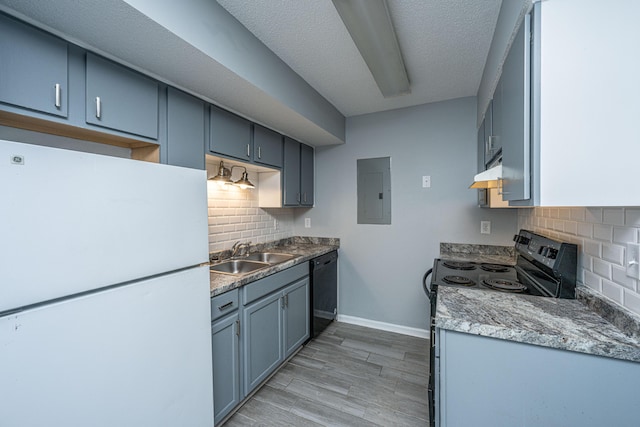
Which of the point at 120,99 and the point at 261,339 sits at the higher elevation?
the point at 120,99

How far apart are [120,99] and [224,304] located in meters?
1.24

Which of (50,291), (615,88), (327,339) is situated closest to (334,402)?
(327,339)

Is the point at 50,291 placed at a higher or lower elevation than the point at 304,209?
lower

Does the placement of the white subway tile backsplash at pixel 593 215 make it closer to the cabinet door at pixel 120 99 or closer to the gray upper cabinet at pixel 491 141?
the gray upper cabinet at pixel 491 141

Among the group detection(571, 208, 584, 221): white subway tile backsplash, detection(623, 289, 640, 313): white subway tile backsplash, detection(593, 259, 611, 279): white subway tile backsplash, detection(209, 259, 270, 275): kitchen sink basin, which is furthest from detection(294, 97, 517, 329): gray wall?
detection(623, 289, 640, 313): white subway tile backsplash

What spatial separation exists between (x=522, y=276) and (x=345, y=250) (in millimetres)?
1755

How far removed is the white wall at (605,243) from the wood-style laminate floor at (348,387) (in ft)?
4.35

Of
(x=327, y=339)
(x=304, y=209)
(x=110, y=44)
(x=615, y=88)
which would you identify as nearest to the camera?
(x=615, y=88)

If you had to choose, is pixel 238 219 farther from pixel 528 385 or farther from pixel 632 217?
pixel 632 217

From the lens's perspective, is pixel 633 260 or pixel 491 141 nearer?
pixel 633 260

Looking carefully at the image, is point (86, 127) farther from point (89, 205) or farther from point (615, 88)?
point (615, 88)

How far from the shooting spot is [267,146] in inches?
96.3

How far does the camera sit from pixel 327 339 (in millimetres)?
2760

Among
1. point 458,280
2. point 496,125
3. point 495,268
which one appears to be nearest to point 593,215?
point 496,125
